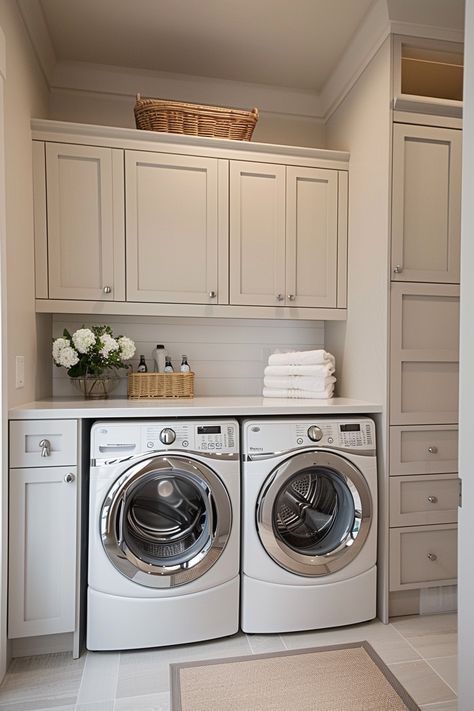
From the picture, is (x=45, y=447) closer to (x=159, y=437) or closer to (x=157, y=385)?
(x=159, y=437)

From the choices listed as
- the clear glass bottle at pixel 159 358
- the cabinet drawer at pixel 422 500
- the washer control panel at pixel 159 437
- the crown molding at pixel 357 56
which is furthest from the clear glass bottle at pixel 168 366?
the crown molding at pixel 357 56

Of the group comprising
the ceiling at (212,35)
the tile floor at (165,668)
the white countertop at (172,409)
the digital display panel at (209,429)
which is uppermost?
the ceiling at (212,35)

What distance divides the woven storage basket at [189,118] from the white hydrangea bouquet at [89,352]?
106 centimetres

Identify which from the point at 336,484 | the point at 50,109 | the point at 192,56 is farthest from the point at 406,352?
the point at 50,109

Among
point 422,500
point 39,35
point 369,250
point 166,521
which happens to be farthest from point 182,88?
point 422,500

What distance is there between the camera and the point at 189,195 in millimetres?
2465

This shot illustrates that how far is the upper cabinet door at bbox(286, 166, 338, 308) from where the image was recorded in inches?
102

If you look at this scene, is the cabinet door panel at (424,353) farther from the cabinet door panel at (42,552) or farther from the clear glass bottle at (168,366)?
the cabinet door panel at (42,552)

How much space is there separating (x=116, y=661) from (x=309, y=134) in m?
2.88

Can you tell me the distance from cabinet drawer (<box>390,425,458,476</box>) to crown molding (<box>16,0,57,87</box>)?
2398mm

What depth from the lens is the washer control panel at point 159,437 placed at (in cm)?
196

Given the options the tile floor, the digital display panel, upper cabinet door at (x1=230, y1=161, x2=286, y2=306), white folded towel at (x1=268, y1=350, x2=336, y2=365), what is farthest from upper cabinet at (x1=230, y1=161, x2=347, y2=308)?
the tile floor

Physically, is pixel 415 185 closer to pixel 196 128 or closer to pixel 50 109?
pixel 196 128

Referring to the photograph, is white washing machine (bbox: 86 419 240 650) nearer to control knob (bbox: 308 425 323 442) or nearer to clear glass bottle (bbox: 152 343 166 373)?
control knob (bbox: 308 425 323 442)
